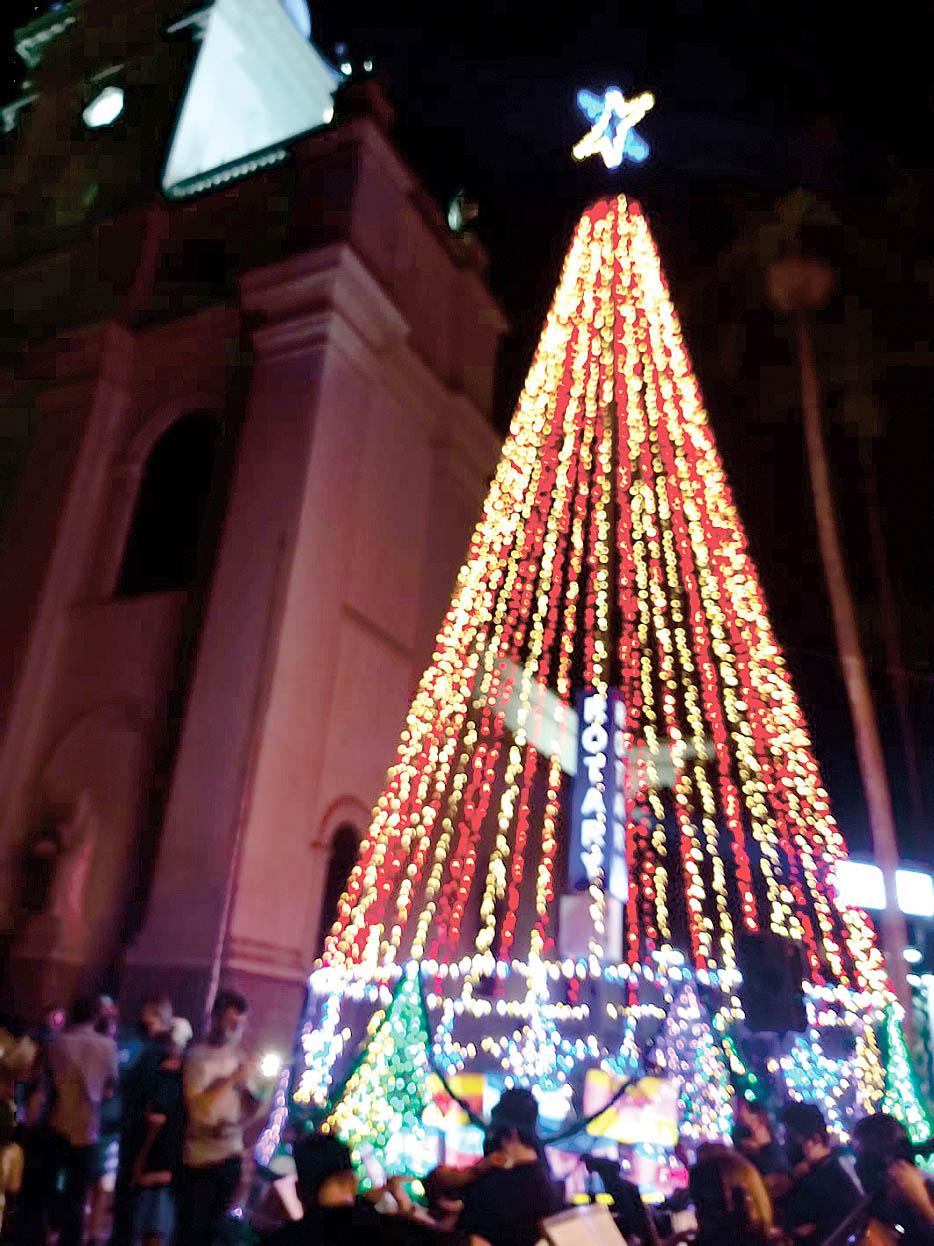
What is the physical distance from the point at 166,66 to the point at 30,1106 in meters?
17.4

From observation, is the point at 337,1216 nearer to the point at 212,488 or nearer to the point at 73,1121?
the point at 73,1121

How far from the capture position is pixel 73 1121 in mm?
5785

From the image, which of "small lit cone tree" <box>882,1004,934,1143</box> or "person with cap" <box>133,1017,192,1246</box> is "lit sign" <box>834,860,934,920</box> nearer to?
"small lit cone tree" <box>882,1004,934,1143</box>

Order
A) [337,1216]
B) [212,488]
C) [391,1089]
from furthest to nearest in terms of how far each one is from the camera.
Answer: [212,488], [391,1089], [337,1216]

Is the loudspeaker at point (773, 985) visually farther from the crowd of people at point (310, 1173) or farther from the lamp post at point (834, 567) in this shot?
the lamp post at point (834, 567)

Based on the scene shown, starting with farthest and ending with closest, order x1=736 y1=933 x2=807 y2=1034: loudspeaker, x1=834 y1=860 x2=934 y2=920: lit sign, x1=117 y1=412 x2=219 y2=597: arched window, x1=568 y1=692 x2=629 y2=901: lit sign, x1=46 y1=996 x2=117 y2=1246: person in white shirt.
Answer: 1. x1=834 y1=860 x2=934 y2=920: lit sign
2. x1=568 y1=692 x2=629 y2=901: lit sign
3. x1=117 y1=412 x2=219 y2=597: arched window
4. x1=736 y1=933 x2=807 y2=1034: loudspeaker
5. x1=46 y1=996 x2=117 y2=1246: person in white shirt

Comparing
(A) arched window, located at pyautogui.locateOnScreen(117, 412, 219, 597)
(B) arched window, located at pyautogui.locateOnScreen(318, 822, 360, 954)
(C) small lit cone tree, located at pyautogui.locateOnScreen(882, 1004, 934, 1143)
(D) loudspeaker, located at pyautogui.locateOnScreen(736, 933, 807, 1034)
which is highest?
(A) arched window, located at pyautogui.locateOnScreen(117, 412, 219, 597)

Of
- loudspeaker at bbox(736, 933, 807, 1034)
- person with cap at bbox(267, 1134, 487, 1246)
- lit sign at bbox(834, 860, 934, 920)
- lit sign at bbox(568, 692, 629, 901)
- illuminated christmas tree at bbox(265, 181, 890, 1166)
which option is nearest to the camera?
person with cap at bbox(267, 1134, 487, 1246)

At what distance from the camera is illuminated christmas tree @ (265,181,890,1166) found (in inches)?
354

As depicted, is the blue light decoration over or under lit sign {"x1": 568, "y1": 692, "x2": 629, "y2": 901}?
over

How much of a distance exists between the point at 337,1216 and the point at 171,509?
39.9 feet

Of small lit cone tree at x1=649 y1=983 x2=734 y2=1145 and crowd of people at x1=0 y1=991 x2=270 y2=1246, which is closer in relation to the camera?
crowd of people at x1=0 y1=991 x2=270 y2=1246

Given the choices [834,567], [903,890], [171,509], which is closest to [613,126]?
[834,567]

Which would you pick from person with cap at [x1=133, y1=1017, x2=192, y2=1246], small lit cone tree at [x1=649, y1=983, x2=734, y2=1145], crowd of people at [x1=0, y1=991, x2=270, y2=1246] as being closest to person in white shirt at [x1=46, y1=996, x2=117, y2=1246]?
crowd of people at [x1=0, y1=991, x2=270, y2=1246]
